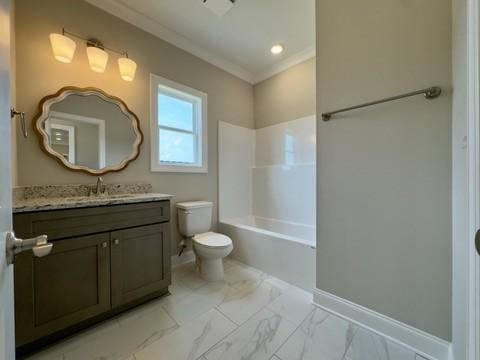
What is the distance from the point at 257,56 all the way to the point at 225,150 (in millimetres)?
1309

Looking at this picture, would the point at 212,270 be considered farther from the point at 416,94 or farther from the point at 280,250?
the point at 416,94

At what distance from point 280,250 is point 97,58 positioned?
235 centimetres

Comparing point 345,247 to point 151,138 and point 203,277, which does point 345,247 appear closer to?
point 203,277

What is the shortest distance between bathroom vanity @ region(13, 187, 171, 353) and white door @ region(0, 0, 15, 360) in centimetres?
81

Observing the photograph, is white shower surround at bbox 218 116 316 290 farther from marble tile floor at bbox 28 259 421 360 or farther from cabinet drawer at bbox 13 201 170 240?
cabinet drawer at bbox 13 201 170 240

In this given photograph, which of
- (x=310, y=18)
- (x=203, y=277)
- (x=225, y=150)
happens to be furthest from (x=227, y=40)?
(x=203, y=277)

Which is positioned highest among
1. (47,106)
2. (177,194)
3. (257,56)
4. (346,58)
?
(257,56)

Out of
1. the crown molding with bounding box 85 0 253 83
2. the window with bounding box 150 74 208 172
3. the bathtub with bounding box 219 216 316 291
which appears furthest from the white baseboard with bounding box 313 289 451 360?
the crown molding with bounding box 85 0 253 83

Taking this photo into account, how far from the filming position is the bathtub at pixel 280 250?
1.78 metres

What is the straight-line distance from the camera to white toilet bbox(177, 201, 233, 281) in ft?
6.23

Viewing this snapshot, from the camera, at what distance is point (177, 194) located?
7.68 ft

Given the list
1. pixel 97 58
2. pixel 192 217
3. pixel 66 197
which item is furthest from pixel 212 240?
pixel 97 58

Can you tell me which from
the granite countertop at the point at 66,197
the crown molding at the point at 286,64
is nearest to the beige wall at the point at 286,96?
the crown molding at the point at 286,64

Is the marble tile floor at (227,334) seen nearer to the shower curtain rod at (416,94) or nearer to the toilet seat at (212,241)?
the toilet seat at (212,241)
